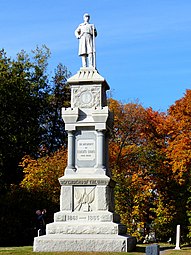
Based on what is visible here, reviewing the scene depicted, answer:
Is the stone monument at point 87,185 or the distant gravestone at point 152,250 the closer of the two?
the distant gravestone at point 152,250

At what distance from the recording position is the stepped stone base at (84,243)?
18.9 metres

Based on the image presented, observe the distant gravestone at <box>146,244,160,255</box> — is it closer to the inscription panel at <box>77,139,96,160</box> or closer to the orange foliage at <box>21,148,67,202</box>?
the inscription panel at <box>77,139,96,160</box>

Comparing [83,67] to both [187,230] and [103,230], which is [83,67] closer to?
[103,230]

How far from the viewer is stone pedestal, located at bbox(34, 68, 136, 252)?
1934 centimetres

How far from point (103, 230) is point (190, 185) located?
16635 mm

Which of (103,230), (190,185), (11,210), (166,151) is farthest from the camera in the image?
(166,151)

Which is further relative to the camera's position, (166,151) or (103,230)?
(166,151)

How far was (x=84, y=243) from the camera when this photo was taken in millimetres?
19250

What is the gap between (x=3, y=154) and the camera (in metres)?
39.1

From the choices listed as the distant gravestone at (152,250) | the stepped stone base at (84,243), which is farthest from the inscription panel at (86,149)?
the distant gravestone at (152,250)

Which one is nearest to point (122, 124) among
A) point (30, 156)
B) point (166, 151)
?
point (166, 151)

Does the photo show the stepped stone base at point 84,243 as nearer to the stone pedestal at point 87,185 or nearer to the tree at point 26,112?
the stone pedestal at point 87,185

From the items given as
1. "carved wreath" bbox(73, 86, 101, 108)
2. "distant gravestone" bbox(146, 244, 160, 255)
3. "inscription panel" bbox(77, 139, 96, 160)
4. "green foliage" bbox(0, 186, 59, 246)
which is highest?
"carved wreath" bbox(73, 86, 101, 108)

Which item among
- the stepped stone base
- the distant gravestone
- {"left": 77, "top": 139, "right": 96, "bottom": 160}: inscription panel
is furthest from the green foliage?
the distant gravestone
